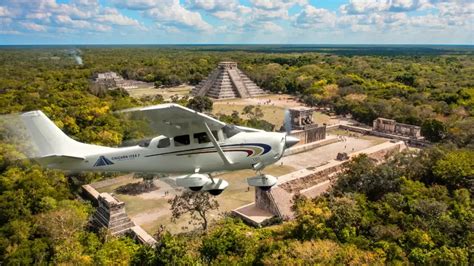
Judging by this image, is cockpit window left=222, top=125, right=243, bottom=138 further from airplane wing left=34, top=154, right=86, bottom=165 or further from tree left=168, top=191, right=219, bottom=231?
tree left=168, top=191, right=219, bottom=231

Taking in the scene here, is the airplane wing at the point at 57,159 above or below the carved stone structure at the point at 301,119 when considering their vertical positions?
above

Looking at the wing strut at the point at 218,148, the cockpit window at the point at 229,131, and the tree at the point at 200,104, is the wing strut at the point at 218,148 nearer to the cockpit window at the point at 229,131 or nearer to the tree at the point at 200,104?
the cockpit window at the point at 229,131

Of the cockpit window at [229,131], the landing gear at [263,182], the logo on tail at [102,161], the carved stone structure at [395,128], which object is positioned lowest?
the carved stone structure at [395,128]

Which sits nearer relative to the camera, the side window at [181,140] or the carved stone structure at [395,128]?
the side window at [181,140]

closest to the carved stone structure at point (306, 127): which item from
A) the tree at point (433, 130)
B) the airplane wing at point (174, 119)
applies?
the tree at point (433, 130)

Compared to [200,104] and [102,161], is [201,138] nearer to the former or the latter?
[102,161]

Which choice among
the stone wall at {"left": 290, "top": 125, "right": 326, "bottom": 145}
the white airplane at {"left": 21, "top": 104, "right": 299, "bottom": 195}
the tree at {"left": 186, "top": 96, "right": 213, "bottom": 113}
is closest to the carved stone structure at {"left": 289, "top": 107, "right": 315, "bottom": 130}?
the stone wall at {"left": 290, "top": 125, "right": 326, "bottom": 145}

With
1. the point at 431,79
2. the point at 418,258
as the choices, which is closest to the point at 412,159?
the point at 418,258
